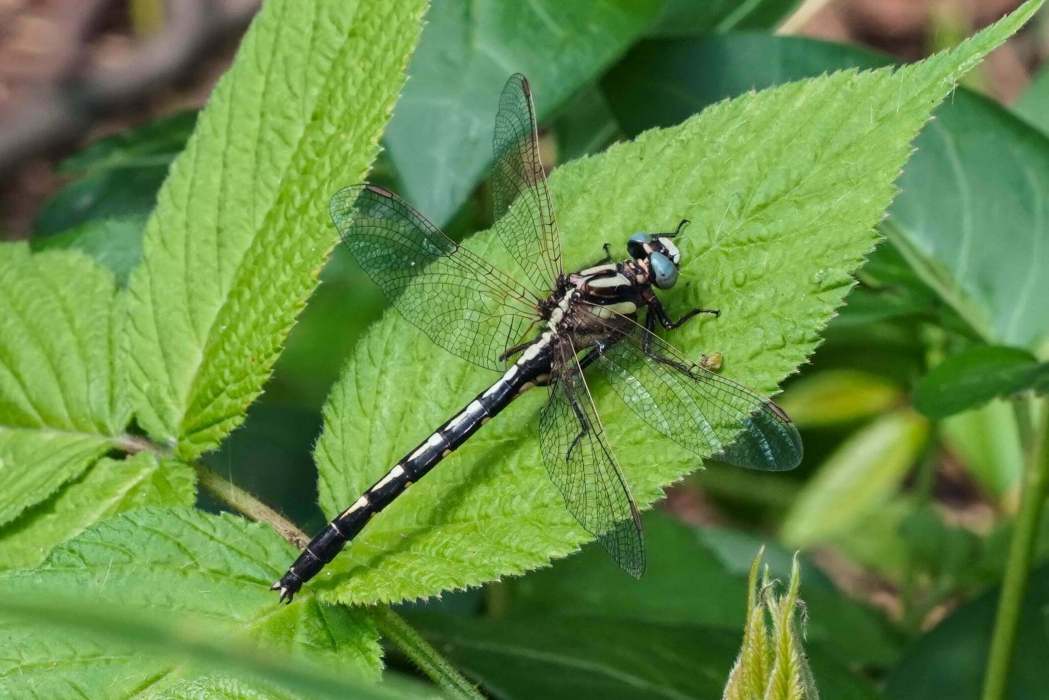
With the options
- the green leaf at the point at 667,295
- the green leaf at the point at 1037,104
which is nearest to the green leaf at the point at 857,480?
the green leaf at the point at 1037,104

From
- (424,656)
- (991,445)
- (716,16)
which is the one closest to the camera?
(424,656)

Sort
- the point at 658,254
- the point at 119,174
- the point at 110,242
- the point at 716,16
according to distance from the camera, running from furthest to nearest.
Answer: the point at 119,174 < the point at 716,16 < the point at 110,242 < the point at 658,254

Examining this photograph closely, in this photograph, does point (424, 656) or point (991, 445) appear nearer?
point (424, 656)

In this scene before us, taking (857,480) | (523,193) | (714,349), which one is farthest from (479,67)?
(857,480)

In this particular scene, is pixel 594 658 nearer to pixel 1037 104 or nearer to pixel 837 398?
pixel 1037 104

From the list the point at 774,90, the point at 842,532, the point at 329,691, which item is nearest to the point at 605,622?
the point at 774,90

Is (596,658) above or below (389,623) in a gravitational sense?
below

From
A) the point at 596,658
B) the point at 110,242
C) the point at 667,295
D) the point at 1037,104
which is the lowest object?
the point at 596,658
